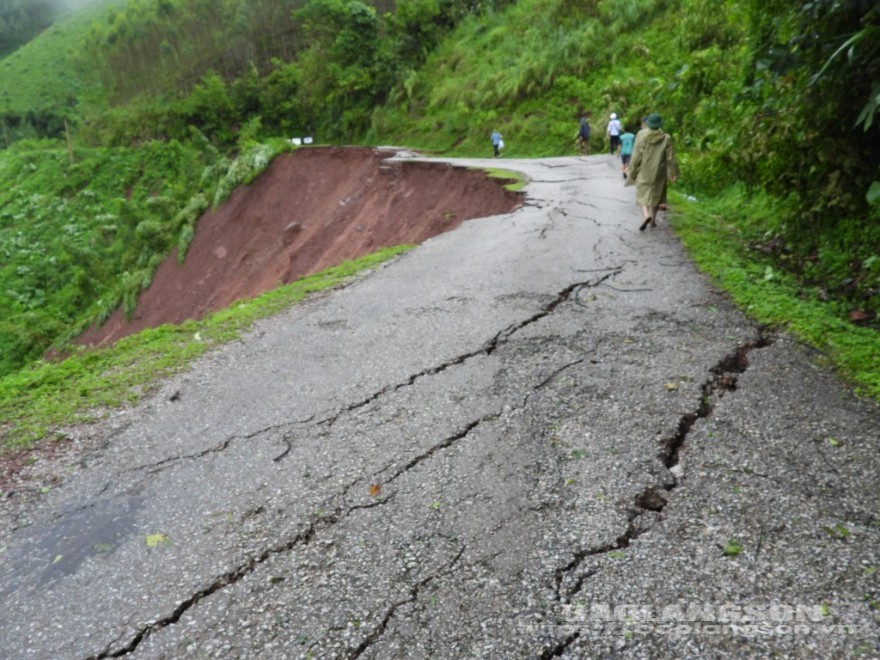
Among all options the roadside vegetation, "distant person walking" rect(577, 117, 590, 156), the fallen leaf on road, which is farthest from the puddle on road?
"distant person walking" rect(577, 117, 590, 156)

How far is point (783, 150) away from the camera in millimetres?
5512

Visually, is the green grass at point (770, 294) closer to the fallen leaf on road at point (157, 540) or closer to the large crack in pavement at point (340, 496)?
the large crack in pavement at point (340, 496)

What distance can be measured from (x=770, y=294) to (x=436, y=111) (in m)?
28.8

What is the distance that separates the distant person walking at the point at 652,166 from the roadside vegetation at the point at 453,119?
0.55 m

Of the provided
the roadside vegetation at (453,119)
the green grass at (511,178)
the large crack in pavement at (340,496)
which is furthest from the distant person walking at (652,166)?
the green grass at (511,178)

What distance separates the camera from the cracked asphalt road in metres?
2.58

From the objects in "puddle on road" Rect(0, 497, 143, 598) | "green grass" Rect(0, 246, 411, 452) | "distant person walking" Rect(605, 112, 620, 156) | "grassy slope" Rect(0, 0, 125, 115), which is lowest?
"puddle on road" Rect(0, 497, 143, 598)

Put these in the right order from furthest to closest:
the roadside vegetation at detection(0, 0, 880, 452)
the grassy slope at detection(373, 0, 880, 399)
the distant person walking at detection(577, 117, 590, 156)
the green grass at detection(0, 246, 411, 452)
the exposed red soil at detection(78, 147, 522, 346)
→ the distant person walking at detection(577, 117, 590, 156) → the exposed red soil at detection(78, 147, 522, 346) → the grassy slope at detection(373, 0, 880, 399) → the roadside vegetation at detection(0, 0, 880, 452) → the green grass at detection(0, 246, 411, 452)

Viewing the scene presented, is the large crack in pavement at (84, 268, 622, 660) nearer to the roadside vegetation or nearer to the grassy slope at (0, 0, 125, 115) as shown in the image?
A: the roadside vegetation

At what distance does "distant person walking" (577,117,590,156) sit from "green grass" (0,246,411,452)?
14875 millimetres

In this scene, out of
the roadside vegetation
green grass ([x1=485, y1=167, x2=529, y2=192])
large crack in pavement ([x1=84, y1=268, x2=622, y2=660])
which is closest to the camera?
large crack in pavement ([x1=84, y1=268, x2=622, y2=660])

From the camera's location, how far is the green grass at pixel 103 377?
482 cm

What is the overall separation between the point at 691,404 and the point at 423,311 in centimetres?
324

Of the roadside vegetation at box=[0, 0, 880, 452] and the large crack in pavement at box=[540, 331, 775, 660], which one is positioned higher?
the roadside vegetation at box=[0, 0, 880, 452]
